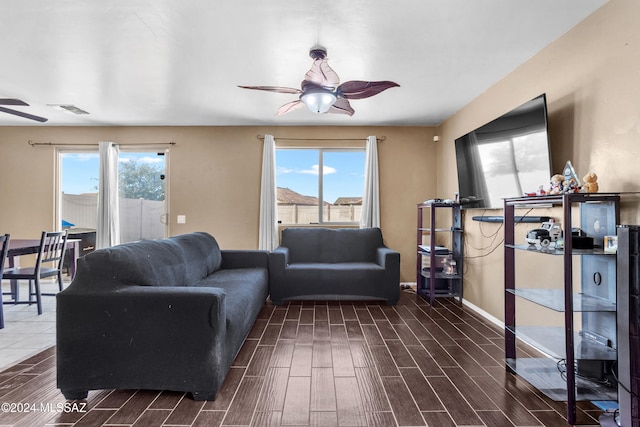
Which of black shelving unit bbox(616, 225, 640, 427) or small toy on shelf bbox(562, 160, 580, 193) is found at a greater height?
small toy on shelf bbox(562, 160, 580, 193)

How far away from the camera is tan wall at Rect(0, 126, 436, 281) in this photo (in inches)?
185

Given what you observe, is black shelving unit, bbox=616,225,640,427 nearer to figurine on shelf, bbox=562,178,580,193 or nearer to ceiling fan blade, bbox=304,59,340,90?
figurine on shelf, bbox=562,178,580,193

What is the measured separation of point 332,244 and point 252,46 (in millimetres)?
2684

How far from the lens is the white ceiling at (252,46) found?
6.63 feet

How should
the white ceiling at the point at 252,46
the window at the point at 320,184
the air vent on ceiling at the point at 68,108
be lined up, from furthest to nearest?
the window at the point at 320,184
the air vent on ceiling at the point at 68,108
the white ceiling at the point at 252,46

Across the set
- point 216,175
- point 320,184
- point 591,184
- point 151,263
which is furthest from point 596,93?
point 216,175

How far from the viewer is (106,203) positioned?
4.59m

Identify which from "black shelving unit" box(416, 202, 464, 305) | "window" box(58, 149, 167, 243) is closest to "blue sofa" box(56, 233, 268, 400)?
"black shelving unit" box(416, 202, 464, 305)

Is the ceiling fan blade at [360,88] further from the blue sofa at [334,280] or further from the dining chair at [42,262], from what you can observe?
the dining chair at [42,262]

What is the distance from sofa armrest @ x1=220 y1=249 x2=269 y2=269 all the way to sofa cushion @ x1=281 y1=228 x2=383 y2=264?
552 mm

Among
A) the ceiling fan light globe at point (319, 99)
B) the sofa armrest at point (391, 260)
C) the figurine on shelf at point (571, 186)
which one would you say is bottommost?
the sofa armrest at point (391, 260)


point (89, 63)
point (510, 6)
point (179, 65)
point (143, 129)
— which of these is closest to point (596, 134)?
point (510, 6)

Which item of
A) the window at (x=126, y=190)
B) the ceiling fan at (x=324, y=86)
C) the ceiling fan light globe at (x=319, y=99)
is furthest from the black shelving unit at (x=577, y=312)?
the window at (x=126, y=190)

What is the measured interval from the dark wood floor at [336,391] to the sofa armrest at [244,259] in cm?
98
